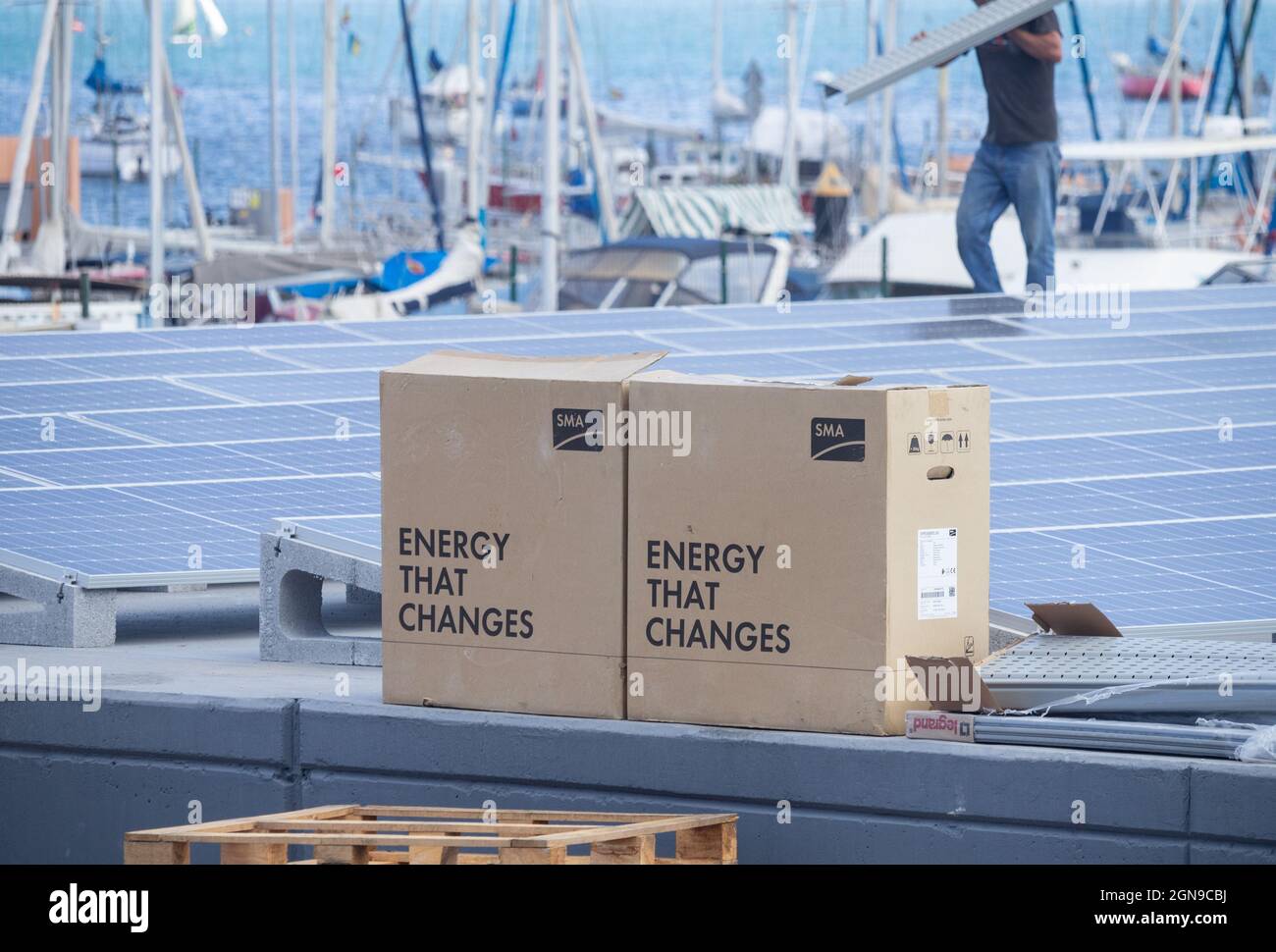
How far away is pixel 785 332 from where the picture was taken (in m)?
10.1

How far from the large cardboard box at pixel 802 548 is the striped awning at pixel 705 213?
94.9ft

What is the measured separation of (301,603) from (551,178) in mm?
17730

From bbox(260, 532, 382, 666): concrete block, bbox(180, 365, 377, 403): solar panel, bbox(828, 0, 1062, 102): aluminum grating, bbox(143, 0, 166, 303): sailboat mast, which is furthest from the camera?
bbox(143, 0, 166, 303): sailboat mast

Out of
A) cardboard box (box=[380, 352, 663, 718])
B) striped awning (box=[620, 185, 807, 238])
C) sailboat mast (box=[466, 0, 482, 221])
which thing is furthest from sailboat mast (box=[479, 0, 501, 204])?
cardboard box (box=[380, 352, 663, 718])

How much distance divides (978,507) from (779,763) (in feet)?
3.00

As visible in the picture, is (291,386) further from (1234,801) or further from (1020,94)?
(1234,801)

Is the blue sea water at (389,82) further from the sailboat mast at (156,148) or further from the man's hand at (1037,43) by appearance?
the man's hand at (1037,43)

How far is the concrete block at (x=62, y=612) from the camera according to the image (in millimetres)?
7160

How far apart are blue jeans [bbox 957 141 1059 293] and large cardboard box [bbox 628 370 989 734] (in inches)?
242

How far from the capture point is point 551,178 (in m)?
24.5

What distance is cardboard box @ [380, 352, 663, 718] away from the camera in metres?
5.70

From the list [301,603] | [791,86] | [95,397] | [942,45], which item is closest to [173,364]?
[95,397]

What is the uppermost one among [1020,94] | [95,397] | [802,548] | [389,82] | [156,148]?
[389,82]

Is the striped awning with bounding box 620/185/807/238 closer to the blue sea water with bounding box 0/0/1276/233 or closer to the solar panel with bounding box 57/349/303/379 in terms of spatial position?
the blue sea water with bounding box 0/0/1276/233
